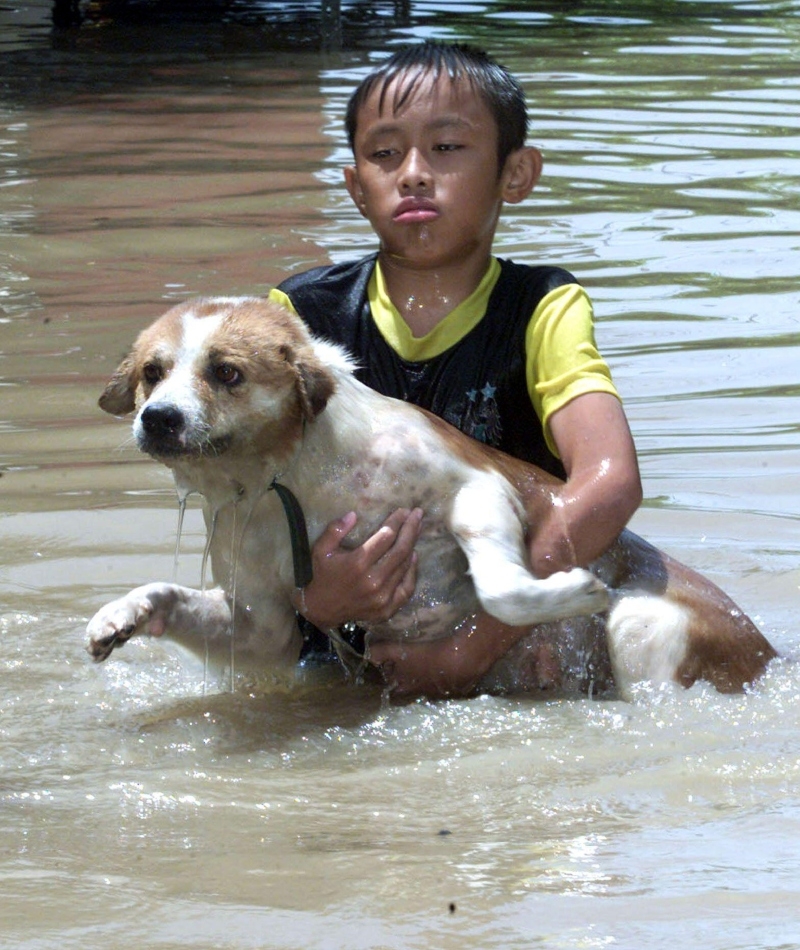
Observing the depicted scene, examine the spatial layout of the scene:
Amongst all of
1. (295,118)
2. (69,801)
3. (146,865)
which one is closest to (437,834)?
(146,865)

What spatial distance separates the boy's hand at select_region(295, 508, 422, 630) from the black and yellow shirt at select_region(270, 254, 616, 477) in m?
0.47

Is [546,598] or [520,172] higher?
[520,172]

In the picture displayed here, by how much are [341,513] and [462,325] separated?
0.64 m

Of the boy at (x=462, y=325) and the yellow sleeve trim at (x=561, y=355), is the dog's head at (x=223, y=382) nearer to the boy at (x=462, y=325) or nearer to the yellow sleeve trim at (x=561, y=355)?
the boy at (x=462, y=325)

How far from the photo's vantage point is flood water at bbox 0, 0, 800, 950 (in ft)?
9.72

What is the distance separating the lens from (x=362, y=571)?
4.02 metres

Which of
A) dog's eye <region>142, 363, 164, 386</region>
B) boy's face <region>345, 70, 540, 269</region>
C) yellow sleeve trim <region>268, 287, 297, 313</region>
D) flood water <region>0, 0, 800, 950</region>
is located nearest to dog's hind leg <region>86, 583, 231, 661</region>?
flood water <region>0, 0, 800, 950</region>

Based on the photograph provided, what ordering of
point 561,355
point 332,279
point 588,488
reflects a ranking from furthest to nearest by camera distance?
point 332,279, point 561,355, point 588,488

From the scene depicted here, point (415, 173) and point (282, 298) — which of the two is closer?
point (415, 173)

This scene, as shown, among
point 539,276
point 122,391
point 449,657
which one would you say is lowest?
point 449,657

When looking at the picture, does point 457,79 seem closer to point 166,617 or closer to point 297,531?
point 297,531

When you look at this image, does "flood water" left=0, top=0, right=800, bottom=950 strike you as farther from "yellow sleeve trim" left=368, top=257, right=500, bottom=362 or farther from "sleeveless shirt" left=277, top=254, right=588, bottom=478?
"yellow sleeve trim" left=368, top=257, right=500, bottom=362

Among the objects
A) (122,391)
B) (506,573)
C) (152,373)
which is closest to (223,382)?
(152,373)

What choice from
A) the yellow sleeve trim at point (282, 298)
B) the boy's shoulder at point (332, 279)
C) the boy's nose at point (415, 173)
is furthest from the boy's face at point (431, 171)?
the yellow sleeve trim at point (282, 298)
